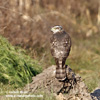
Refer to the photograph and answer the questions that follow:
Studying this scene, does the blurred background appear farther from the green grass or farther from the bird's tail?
the bird's tail

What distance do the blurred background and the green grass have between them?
479mm

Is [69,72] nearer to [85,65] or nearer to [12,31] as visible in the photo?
[12,31]

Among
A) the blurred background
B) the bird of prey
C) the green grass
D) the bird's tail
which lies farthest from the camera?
the blurred background

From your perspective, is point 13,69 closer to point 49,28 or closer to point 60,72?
point 60,72

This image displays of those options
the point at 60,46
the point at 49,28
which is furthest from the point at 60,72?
the point at 49,28

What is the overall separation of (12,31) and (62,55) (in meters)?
3.67

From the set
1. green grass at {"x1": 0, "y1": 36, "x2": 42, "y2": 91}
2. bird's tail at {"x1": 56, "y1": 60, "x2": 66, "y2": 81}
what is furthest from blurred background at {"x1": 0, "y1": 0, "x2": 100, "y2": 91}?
bird's tail at {"x1": 56, "y1": 60, "x2": 66, "y2": 81}

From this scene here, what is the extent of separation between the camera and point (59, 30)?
216 inches

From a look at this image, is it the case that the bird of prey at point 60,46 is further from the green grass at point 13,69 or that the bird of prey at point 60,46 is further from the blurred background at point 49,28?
the blurred background at point 49,28

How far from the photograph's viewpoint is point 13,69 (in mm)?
6676

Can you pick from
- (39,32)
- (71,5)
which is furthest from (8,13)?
(71,5)

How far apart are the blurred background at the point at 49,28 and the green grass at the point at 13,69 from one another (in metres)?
0.48

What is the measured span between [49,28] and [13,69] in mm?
4372

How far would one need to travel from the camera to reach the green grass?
644cm
